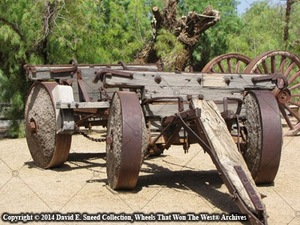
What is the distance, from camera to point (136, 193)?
17.5ft

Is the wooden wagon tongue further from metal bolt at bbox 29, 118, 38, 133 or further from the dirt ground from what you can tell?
metal bolt at bbox 29, 118, 38, 133

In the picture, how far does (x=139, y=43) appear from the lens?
1440 cm

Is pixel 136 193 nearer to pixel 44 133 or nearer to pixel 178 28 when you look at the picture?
pixel 44 133

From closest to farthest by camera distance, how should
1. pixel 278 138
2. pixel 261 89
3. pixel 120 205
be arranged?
1. pixel 120 205
2. pixel 278 138
3. pixel 261 89

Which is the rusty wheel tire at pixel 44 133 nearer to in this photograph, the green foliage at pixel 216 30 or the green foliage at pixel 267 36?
the green foliage at pixel 267 36

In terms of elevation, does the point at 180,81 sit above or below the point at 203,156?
above

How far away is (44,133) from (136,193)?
222 centimetres

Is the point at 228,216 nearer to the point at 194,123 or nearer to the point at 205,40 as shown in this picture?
the point at 194,123

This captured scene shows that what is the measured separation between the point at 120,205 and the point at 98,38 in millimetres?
8767

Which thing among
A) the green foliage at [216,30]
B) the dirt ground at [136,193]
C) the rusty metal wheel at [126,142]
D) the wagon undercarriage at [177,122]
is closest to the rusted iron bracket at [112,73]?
the wagon undercarriage at [177,122]

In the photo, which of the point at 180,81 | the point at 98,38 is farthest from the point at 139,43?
the point at 180,81

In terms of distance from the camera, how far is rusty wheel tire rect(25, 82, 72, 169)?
6965 mm

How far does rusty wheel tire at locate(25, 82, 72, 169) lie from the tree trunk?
19.0 feet

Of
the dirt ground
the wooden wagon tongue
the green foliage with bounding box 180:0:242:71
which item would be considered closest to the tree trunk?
the dirt ground
